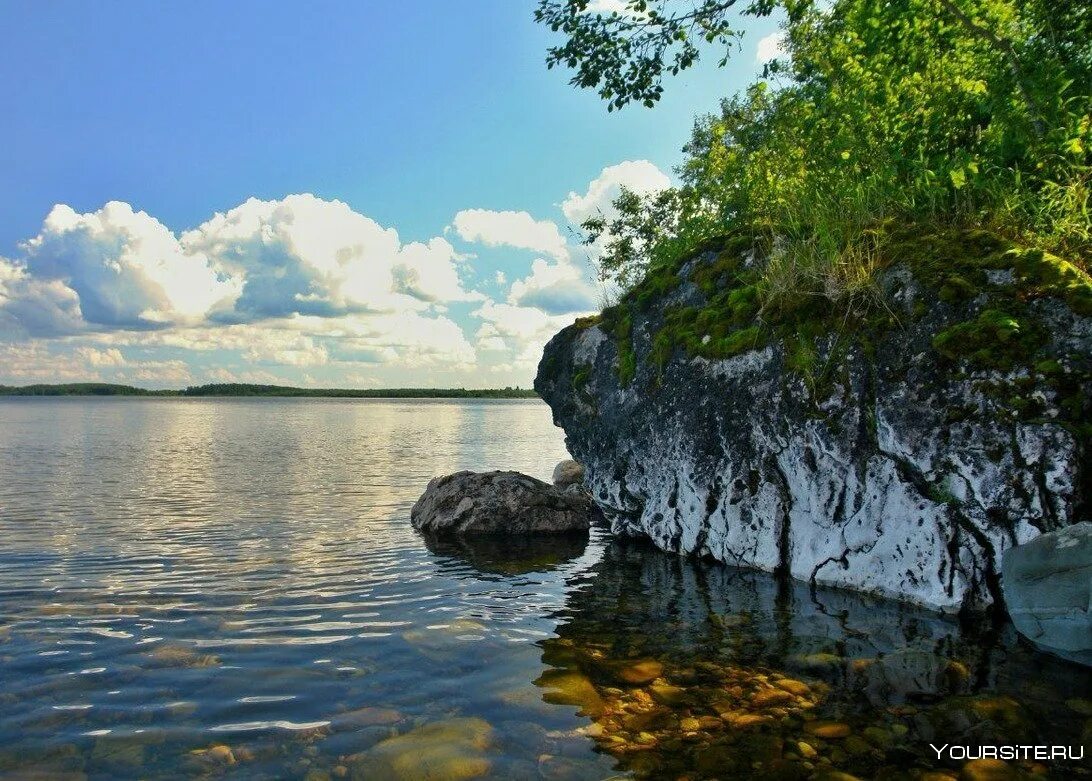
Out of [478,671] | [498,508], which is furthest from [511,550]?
[478,671]

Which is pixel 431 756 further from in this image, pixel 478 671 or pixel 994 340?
pixel 994 340

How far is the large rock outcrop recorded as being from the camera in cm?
830

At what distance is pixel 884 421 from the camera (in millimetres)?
9352

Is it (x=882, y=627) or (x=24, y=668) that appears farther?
(x=882, y=627)

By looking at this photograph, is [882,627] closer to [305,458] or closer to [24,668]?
[24,668]

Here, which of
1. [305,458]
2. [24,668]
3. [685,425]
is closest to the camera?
[24,668]

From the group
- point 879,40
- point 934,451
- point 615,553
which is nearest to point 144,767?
point 934,451

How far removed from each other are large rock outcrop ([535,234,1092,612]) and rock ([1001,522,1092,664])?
76cm

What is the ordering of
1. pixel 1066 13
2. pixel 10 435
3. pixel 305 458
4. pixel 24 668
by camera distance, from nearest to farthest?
1. pixel 24 668
2. pixel 1066 13
3. pixel 305 458
4. pixel 10 435

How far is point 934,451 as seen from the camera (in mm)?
8828

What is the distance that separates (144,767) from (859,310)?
1001 cm

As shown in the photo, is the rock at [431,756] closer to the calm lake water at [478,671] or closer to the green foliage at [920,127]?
the calm lake water at [478,671]

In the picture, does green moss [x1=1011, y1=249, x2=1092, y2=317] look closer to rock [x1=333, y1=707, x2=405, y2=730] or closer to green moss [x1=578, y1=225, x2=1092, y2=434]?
green moss [x1=578, y1=225, x2=1092, y2=434]

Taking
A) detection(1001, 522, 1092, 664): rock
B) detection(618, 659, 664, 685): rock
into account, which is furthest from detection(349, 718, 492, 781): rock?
detection(1001, 522, 1092, 664): rock
